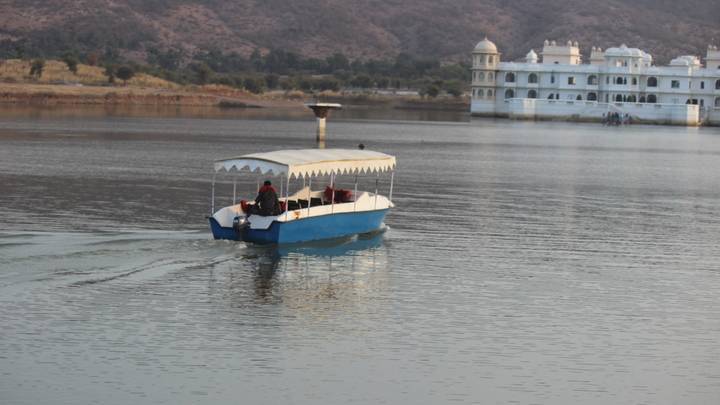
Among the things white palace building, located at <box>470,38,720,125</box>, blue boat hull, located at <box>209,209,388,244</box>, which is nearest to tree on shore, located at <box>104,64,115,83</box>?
white palace building, located at <box>470,38,720,125</box>

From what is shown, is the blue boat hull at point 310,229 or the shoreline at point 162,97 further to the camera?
the shoreline at point 162,97

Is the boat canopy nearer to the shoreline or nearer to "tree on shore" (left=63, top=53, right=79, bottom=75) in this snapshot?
the shoreline

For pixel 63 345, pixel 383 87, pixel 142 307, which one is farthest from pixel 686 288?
pixel 383 87

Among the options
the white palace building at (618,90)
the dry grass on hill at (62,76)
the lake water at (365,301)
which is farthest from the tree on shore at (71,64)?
the lake water at (365,301)

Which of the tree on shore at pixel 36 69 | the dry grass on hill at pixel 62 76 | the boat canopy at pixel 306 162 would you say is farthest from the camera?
the tree on shore at pixel 36 69

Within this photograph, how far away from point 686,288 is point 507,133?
232 ft

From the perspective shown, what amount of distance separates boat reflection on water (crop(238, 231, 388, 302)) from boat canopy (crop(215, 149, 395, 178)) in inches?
66.6

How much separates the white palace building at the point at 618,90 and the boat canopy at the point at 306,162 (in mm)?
93785

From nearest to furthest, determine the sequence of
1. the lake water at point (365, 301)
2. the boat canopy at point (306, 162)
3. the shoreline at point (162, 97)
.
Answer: the lake water at point (365, 301) < the boat canopy at point (306, 162) < the shoreline at point (162, 97)

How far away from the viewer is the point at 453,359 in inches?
761

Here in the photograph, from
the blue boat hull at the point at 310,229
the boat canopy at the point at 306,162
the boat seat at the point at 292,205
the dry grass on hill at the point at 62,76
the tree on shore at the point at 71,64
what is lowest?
the blue boat hull at the point at 310,229

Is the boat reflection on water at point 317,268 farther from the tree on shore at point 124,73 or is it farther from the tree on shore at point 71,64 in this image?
the tree on shore at point 124,73

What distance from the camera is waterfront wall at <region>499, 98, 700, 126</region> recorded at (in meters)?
123

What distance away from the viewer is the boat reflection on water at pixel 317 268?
78.6ft
